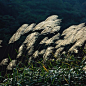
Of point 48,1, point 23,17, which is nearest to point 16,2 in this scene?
point 23,17

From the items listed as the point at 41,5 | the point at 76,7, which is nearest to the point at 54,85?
the point at 41,5

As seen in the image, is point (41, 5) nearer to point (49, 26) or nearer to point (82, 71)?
point (49, 26)

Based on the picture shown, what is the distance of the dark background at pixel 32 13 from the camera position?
8.26m

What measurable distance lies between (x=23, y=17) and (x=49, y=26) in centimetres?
729

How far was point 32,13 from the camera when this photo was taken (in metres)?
9.77

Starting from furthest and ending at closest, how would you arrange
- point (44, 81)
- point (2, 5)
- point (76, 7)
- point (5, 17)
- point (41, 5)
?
point (76, 7) < point (41, 5) < point (2, 5) < point (5, 17) < point (44, 81)

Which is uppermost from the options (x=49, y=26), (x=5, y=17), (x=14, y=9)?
(x=14, y=9)

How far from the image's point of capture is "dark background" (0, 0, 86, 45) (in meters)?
8.26

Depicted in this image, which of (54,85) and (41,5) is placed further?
(41,5)

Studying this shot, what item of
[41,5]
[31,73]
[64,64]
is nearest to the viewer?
[31,73]

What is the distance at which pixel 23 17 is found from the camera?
9.25m

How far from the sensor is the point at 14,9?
9484 millimetres

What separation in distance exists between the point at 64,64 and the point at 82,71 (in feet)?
1.33

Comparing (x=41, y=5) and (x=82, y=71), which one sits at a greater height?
(x=41, y=5)
